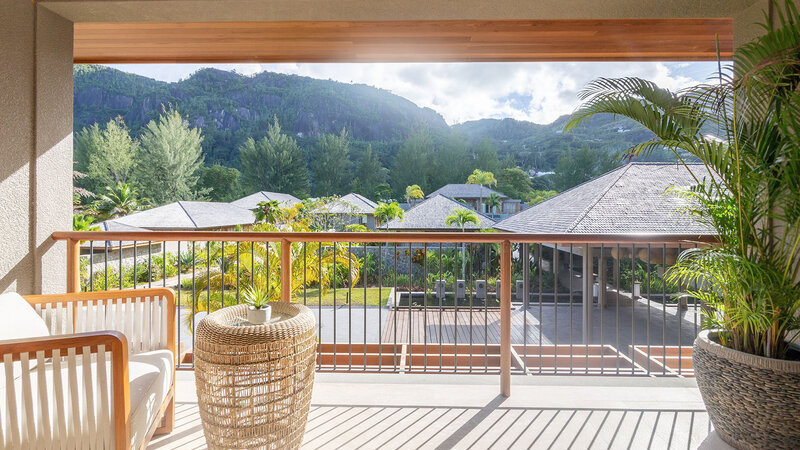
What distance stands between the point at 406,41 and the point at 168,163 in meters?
31.0

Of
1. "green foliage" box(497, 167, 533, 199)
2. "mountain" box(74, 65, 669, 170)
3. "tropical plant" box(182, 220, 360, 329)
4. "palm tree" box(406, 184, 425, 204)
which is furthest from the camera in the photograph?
"green foliage" box(497, 167, 533, 199)

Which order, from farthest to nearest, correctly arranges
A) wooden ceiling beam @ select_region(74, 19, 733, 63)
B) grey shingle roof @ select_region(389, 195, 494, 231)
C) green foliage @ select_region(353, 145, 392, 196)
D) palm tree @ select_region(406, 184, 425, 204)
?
green foliage @ select_region(353, 145, 392, 196) → palm tree @ select_region(406, 184, 425, 204) → grey shingle roof @ select_region(389, 195, 494, 231) → wooden ceiling beam @ select_region(74, 19, 733, 63)

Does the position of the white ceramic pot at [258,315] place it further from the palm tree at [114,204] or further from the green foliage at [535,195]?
the green foliage at [535,195]

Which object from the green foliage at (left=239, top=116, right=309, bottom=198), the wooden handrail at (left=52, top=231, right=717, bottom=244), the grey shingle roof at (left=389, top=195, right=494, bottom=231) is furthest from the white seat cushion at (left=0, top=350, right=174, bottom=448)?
the green foliage at (left=239, top=116, right=309, bottom=198)

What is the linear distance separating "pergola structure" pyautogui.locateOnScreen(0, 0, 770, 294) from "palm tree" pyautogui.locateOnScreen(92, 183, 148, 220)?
2515cm

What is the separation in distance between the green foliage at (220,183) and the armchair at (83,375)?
107 ft

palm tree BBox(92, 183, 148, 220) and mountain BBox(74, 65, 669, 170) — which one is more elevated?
mountain BBox(74, 65, 669, 170)

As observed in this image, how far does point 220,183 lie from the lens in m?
32.8

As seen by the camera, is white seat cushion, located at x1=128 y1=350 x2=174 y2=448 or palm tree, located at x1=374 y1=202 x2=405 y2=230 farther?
palm tree, located at x1=374 y1=202 x2=405 y2=230

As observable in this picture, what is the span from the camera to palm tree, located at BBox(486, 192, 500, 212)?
98.7 feet

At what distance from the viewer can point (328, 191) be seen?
36.8 metres

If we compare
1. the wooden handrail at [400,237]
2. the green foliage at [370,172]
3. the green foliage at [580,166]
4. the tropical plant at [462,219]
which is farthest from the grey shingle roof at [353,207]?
the green foliage at [580,166]

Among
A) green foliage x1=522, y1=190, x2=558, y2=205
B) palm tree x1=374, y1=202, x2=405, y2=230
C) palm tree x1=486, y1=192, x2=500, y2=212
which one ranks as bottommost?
palm tree x1=374, y1=202, x2=405, y2=230

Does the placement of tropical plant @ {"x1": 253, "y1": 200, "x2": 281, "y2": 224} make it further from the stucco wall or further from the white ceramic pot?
the white ceramic pot
